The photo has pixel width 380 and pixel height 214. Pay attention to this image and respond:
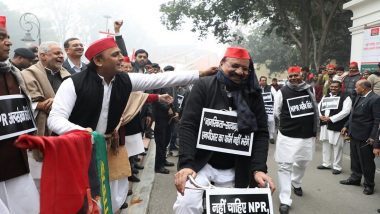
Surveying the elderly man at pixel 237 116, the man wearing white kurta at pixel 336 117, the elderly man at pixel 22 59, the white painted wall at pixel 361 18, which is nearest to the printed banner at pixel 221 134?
the elderly man at pixel 237 116

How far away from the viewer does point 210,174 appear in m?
3.34

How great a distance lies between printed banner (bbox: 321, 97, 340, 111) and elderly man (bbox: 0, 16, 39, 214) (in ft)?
21.7

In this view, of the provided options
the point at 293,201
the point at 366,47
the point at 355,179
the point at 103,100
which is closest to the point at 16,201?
Result: the point at 103,100

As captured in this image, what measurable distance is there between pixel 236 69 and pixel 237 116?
39cm

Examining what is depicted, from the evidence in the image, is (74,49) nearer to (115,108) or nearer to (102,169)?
(115,108)

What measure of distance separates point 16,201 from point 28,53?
3.64m

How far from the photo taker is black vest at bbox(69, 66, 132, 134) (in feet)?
11.1

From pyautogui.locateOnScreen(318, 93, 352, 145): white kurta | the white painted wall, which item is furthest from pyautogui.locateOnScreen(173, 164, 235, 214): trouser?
the white painted wall

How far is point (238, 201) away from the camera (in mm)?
2766

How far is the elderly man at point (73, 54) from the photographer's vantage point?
5.00m

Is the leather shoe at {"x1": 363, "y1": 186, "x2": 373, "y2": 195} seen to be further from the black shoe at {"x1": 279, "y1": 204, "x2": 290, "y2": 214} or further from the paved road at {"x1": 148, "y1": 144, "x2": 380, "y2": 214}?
the black shoe at {"x1": 279, "y1": 204, "x2": 290, "y2": 214}

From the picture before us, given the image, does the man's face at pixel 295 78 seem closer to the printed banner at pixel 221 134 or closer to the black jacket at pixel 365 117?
the black jacket at pixel 365 117

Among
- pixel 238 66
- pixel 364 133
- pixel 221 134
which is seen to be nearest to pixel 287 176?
pixel 364 133

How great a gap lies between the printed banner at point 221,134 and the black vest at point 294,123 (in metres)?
2.92
